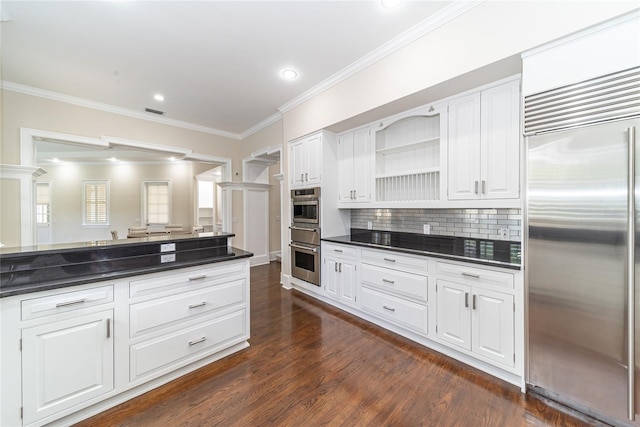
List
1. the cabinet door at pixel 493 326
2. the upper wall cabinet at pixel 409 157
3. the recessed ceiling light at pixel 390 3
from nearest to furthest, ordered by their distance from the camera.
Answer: the cabinet door at pixel 493 326
the recessed ceiling light at pixel 390 3
the upper wall cabinet at pixel 409 157

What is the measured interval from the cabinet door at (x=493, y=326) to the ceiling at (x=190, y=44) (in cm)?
251

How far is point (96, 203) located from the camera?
812 cm

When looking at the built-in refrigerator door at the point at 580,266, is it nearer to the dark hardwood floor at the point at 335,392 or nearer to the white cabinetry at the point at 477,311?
the white cabinetry at the point at 477,311

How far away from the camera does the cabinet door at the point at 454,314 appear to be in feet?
7.12

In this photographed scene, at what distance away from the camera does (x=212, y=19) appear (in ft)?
7.48

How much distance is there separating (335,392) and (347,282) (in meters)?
1.48

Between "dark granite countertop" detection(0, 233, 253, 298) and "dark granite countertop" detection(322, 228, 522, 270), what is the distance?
5.75 feet

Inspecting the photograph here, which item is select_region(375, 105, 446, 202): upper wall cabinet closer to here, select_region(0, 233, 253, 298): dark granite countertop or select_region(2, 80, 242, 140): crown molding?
select_region(0, 233, 253, 298): dark granite countertop

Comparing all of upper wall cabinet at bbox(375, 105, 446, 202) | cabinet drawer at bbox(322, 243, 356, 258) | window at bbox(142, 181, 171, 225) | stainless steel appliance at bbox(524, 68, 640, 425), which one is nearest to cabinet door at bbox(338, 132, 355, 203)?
upper wall cabinet at bbox(375, 105, 446, 202)

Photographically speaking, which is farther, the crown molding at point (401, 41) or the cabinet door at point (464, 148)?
the cabinet door at point (464, 148)

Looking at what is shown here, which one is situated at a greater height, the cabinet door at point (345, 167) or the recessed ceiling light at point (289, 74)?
the recessed ceiling light at point (289, 74)

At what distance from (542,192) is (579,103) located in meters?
0.60

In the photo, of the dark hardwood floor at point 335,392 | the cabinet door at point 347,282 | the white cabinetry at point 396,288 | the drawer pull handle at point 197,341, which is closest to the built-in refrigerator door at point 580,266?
the dark hardwood floor at point 335,392

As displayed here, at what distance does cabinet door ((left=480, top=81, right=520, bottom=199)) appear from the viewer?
2152 mm
